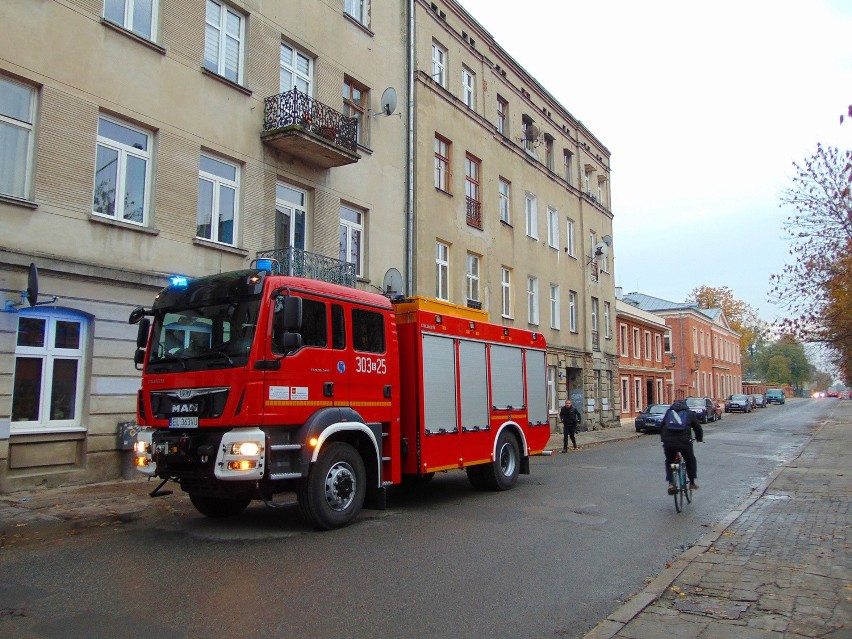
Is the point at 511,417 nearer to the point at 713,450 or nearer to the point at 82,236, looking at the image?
the point at 82,236

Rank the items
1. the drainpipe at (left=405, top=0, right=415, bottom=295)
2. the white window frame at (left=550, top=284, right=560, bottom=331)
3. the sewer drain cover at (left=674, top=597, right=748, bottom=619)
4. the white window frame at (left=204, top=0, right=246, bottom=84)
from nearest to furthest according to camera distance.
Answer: the sewer drain cover at (left=674, top=597, right=748, bottom=619), the white window frame at (left=204, top=0, right=246, bottom=84), the drainpipe at (left=405, top=0, right=415, bottom=295), the white window frame at (left=550, top=284, right=560, bottom=331)

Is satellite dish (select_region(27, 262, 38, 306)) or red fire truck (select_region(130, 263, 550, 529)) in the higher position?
satellite dish (select_region(27, 262, 38, 306))

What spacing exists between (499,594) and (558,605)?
0.52 metres

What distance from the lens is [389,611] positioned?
5121 mm

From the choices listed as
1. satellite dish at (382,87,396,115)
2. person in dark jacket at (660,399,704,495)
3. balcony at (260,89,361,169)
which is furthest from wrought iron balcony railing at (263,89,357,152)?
person in dark jacket at (660,399,704,495)

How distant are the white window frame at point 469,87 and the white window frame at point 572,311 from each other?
10917mm

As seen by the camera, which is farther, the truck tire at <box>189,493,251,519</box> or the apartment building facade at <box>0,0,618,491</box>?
the apartment building facade at <box>0,0,618,491</box>

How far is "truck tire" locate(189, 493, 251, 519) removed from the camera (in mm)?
8781

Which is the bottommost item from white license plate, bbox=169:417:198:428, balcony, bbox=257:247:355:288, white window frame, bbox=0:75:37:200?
white license plate, bbox=169:417:198:428

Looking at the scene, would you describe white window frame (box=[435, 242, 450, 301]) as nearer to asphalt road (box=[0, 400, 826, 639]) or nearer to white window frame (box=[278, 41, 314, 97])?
white window frame (box=[278, 41, 314, 97])

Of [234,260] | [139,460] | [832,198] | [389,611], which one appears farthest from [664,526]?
[832,198]

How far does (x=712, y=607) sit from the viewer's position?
5.16 metres

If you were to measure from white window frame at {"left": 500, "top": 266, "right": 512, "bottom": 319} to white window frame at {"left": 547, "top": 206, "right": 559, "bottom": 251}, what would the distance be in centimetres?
475

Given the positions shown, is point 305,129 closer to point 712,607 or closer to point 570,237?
point 712,607
